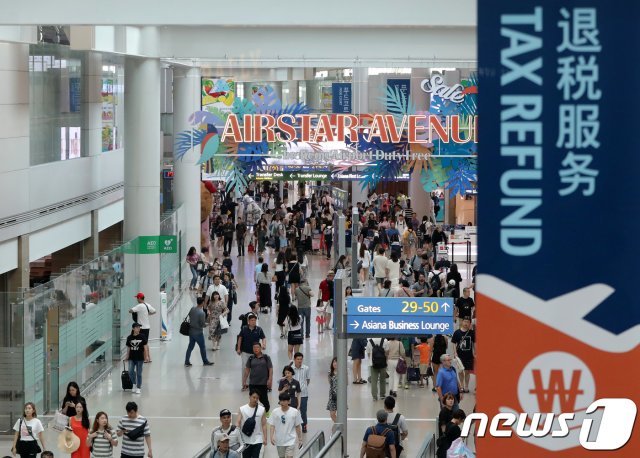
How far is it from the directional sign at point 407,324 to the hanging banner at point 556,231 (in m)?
9.05

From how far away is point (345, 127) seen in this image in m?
26.0

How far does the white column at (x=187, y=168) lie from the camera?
31750 millimetres

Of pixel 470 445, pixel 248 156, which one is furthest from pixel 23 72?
pixel 470 445

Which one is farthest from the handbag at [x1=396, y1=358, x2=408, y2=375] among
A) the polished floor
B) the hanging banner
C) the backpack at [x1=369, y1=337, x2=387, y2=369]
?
the hanging banner

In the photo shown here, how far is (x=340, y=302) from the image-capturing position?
14461mm

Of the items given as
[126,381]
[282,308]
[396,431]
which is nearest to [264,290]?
[282,308]

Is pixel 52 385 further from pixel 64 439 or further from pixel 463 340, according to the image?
pixel 463 340

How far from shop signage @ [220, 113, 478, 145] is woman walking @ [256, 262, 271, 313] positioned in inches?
110

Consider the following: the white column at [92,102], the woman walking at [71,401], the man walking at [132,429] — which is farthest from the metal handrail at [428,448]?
the white column at [92,102]

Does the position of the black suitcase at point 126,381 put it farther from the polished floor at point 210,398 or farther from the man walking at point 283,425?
the man walking at point 283,425

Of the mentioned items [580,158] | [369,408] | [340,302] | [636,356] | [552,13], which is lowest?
[369,408]

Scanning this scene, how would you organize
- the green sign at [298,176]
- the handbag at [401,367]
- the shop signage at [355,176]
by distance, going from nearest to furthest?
the handbag at [401,367], the shop signage at [355,176], the green sign at [298,176]

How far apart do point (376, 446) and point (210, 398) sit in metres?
6.22

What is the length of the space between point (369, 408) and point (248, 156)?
9.46 meters
